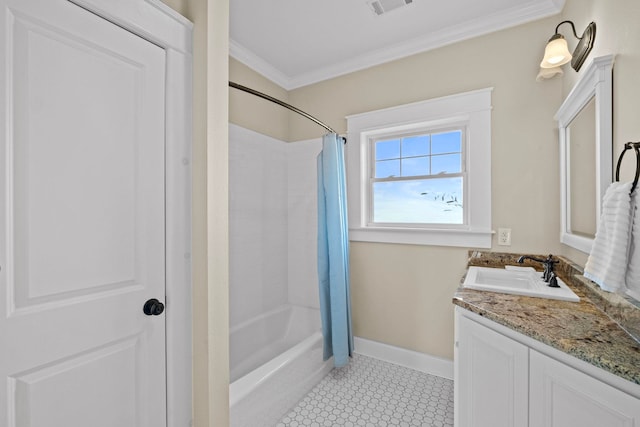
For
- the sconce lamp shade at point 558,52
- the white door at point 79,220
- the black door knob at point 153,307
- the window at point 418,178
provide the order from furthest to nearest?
the window at point 418,178 → the sconce lamp shade at point 558,52 → the black door knob at point 153,307 → the white door at point 79,220

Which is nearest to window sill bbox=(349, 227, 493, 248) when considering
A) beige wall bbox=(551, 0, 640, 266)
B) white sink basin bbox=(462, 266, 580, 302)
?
white sink basin bbox=(462, 266, 580, 302)

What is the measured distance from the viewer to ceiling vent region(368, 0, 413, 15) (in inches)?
76.6

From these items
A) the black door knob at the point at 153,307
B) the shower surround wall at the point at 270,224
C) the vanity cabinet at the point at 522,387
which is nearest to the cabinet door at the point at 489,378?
the vanity cabinet at the point at 522,387

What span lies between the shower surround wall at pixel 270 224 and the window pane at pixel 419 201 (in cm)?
66

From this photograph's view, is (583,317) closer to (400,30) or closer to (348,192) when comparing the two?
(348,192)

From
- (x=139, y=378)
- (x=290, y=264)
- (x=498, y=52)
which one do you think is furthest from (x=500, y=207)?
(x=139, y=378)

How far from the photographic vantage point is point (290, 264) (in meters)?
3.01

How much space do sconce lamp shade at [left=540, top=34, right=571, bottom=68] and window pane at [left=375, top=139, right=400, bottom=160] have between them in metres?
1.13

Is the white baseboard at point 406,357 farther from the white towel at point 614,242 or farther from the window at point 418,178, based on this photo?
the white towel at point 614,242

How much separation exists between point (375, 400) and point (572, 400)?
136cm

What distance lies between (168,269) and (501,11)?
8.62 feet

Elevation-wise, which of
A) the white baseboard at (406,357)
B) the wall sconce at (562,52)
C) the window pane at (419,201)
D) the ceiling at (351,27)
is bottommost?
the white baseboard at (406,357)

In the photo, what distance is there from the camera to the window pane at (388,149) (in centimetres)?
262

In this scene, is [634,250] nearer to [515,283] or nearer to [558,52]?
[515,283]
